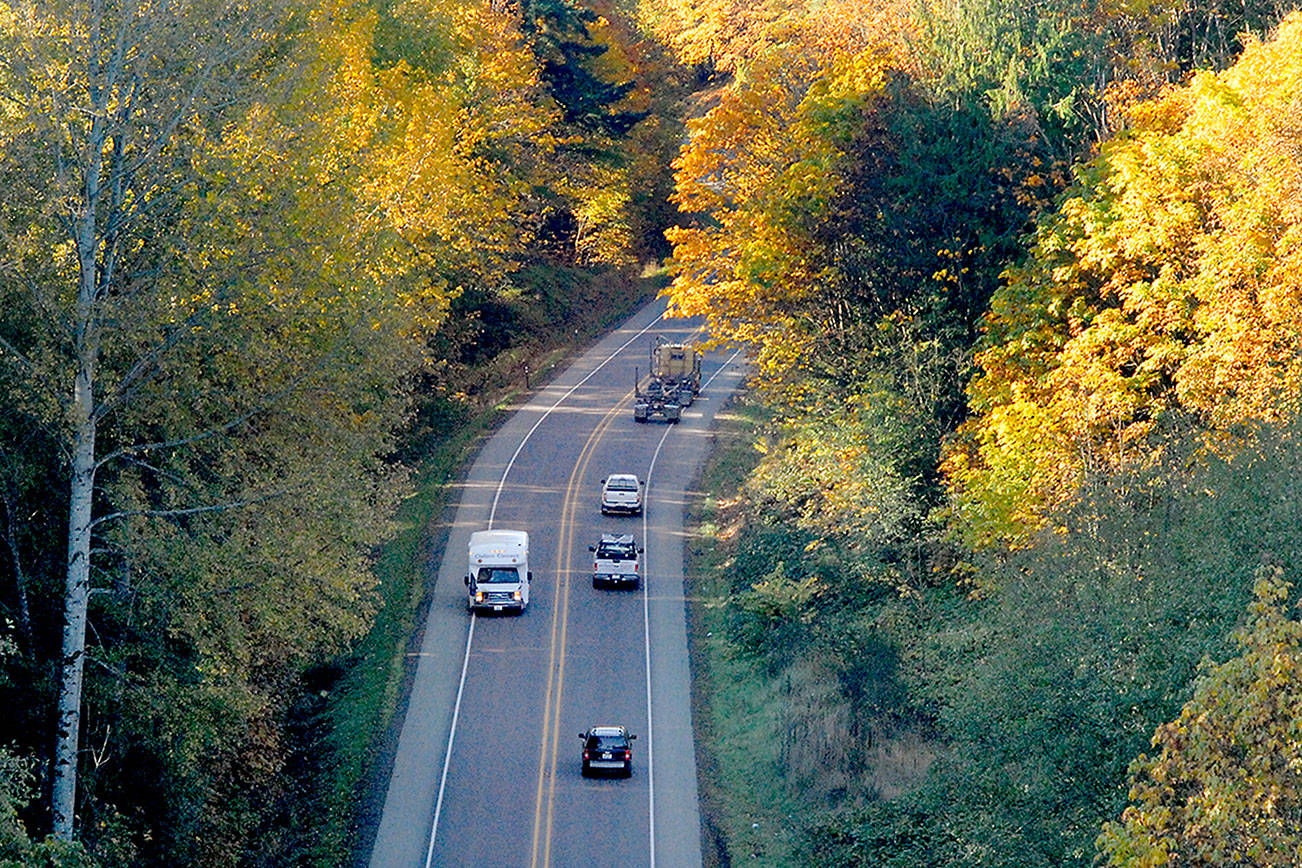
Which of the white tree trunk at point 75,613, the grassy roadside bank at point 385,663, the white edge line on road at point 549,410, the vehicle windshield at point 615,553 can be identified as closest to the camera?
the white tree trunk at point 75,613

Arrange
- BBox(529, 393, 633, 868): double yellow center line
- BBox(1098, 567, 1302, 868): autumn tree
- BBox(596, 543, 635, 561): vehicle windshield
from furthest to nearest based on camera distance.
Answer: BBox(596, 543, 635, 561): vehicle windshield → BBox(529, 393, 633, 868): double yellow center line → BBox(1098, 567, 1302, 868): autumn tree

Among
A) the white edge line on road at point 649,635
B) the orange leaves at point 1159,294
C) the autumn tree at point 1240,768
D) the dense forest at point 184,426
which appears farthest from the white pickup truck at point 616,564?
the autumn tree at point 1240,768

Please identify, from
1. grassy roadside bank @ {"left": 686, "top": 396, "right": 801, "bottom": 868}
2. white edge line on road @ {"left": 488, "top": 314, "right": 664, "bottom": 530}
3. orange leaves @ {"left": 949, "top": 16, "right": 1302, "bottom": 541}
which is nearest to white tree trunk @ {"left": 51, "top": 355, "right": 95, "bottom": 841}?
grassy roadside bank @ {"left": 686, "top": 396, "right": 801, "bottom": 868}

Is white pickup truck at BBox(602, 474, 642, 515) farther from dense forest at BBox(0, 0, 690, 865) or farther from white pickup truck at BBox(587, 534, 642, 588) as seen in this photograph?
dense forest at BBox(0, 0, 690, 865)

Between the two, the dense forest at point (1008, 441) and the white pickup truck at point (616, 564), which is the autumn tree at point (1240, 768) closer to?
the dense forest at point (1008, 441)

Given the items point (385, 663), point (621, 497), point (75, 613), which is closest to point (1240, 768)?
point (75, 613)

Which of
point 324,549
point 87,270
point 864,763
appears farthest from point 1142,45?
point 87,270
